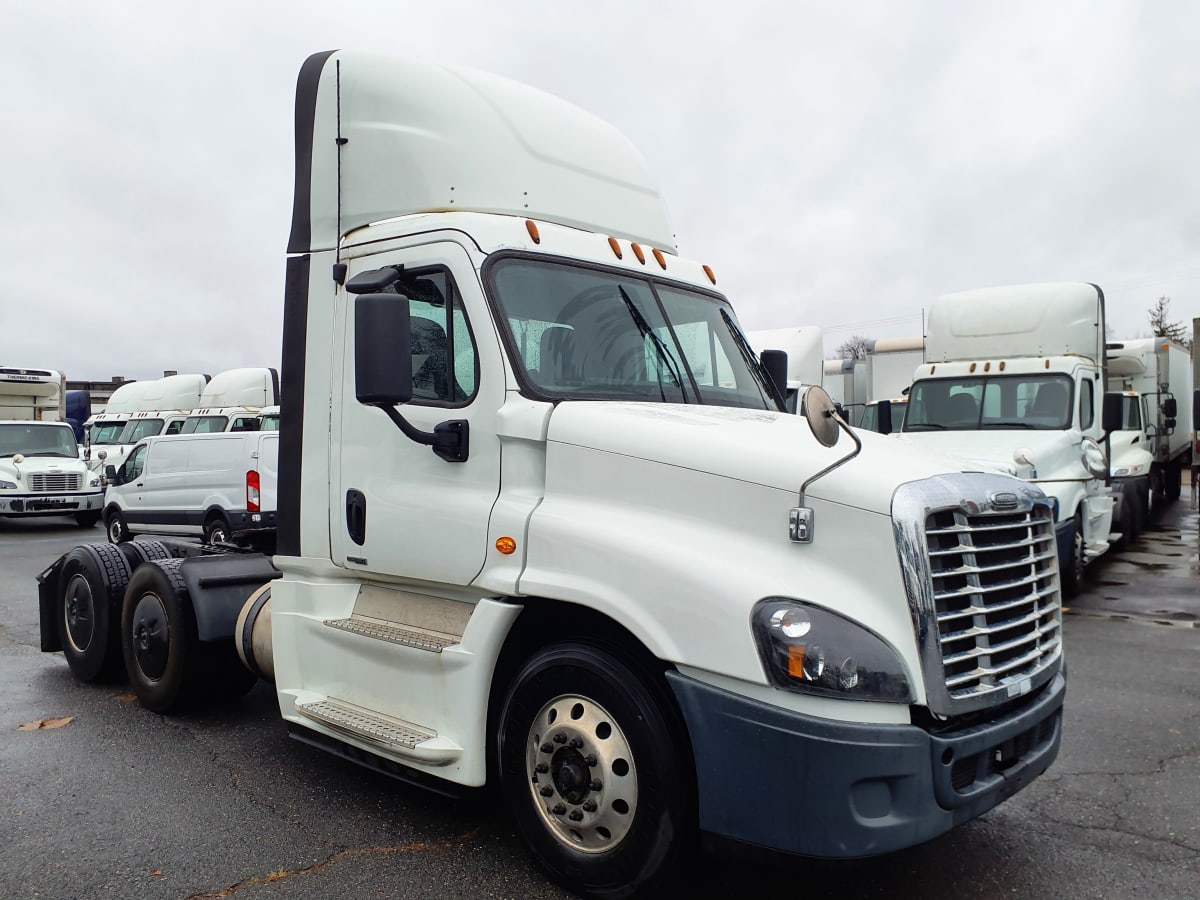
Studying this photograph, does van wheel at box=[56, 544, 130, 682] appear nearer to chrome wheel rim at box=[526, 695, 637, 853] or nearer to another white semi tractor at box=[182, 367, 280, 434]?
chrome wheel rim at box=[526, 695, 637, 853]

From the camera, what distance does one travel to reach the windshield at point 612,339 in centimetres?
404

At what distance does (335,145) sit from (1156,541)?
49.0ft

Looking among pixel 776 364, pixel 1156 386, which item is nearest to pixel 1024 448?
pixel 776 364

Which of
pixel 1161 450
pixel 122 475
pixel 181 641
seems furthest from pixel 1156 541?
pixel 122 475

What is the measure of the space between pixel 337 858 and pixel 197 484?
12114mm

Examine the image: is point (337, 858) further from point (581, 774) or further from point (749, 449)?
point (749, 449)

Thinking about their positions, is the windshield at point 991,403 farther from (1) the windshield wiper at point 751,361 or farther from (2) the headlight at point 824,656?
(2) the headlight at point 824,656

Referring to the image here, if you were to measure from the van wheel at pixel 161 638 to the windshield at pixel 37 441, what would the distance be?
1577 centimetres

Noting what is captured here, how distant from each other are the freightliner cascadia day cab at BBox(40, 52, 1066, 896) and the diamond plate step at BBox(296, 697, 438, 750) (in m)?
0.02

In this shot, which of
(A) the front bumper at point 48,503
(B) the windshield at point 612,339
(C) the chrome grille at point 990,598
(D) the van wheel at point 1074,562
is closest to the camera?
(C) the chrome grille at point 990,598

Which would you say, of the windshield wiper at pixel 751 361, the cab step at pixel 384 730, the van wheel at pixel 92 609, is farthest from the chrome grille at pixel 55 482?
the windshield wiper at pixel 751 361

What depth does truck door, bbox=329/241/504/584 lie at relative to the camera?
3977 millimetres

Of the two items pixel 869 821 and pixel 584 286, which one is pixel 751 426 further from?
pixel 869 821

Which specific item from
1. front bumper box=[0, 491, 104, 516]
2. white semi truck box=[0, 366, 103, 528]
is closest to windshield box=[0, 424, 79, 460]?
white semi truck box=[0, 366, 103, 528]
